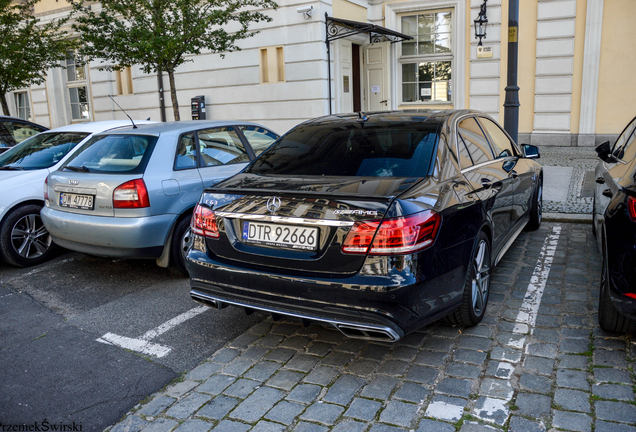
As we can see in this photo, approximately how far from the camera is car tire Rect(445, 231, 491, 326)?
11.5ft

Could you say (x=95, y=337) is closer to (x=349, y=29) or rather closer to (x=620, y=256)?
(x=620, y=256)

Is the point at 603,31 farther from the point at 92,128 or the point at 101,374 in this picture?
the point at 101,374

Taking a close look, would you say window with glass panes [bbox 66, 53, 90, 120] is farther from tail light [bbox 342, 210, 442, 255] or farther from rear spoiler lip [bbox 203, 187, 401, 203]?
tail light [bbox 342, 210, 442, 255]

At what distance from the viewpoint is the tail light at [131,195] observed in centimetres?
469

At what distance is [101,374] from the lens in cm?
335

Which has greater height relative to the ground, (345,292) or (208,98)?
(208,98)

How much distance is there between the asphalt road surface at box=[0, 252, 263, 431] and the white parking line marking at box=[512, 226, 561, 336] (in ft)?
6.45

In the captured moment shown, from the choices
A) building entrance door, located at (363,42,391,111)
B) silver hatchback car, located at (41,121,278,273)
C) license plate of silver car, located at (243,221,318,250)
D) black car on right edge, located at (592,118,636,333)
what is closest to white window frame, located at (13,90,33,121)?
building entrance door, located at (363,42,391,111)

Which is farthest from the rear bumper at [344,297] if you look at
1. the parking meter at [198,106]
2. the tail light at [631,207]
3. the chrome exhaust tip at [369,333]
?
the parking meter at [198,106]

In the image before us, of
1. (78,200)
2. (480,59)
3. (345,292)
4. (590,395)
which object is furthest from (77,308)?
(480,59)

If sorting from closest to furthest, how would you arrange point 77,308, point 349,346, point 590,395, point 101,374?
point 590,395
point 101,374
point 349,346
point 77,308

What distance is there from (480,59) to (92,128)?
10.7 metres

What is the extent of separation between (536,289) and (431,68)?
39.1 ft

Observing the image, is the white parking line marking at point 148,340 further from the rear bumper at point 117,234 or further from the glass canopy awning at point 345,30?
the glass canopy awning at point 345,30
